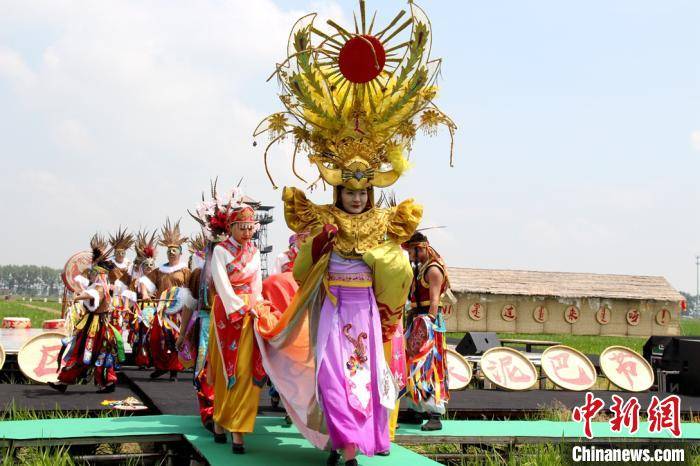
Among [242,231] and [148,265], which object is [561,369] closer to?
[242,231]

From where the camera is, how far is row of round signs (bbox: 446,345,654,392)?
10.5 m

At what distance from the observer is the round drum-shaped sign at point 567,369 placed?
10797mm

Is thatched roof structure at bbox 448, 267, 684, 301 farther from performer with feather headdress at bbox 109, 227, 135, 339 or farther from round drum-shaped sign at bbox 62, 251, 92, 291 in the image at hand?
round drum-shaped sign at bbox 62, 251, 92, 291

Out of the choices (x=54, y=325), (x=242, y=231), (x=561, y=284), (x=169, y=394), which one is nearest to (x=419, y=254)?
(x=242, y=231)

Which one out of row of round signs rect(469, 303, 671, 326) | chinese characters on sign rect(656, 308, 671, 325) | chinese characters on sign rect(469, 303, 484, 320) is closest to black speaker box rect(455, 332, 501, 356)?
chinese characters on sign rect(469, 303, 484, 320)

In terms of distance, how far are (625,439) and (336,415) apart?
3193 mm

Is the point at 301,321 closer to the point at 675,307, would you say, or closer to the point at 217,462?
the point at 217,462

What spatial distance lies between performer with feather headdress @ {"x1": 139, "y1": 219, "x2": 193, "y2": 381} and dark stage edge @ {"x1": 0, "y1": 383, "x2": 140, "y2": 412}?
24.4 inches

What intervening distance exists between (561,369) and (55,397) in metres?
6.69

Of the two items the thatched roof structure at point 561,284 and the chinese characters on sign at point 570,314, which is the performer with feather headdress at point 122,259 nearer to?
the thatched roof structure at point 561,284

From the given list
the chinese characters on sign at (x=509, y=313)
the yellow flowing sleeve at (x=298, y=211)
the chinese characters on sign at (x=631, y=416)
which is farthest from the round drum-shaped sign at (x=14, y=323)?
the chinese characters on sign at (x=509, y=313)

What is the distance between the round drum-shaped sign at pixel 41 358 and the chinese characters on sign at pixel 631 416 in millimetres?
6331

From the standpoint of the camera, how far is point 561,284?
30891mm

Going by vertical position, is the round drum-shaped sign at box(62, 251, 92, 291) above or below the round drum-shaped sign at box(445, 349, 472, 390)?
above
